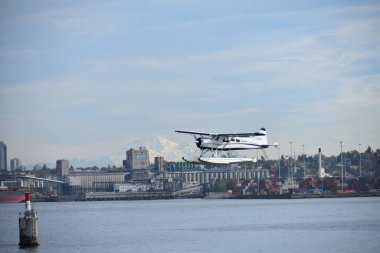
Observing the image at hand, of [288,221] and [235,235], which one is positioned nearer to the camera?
[235,235]

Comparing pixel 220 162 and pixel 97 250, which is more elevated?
pixel 220 162

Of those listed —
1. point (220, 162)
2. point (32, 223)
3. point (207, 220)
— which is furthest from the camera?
point (207, 220)

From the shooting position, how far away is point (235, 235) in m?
89.5

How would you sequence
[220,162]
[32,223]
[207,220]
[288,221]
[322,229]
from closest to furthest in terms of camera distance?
[32,223] < [220,162] < [322,229] < [288,221] < [207,220]

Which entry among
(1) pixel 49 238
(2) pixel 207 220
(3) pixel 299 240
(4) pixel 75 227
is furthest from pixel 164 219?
(3) pixel 299 240

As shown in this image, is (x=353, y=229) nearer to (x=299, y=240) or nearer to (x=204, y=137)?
(x=299, y=240)

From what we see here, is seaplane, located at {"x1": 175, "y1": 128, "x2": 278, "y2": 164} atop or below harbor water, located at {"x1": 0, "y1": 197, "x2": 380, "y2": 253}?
atop

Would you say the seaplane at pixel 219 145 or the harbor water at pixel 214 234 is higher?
the seaplane at pixel 219 145

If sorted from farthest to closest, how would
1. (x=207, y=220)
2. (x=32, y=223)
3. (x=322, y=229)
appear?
(x=207, y=220) → (x=322, y=229) → (x=32, y=223)

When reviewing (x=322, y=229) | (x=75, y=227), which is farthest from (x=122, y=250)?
(x=75, y=227)

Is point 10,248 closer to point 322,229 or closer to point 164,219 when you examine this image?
point 322,229

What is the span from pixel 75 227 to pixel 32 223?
3063 cm

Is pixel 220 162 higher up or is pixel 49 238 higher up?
pixel 220 162

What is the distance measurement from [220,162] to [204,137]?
288cm
